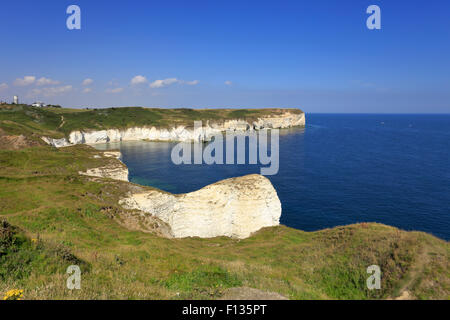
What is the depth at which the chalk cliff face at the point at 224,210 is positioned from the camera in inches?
1342

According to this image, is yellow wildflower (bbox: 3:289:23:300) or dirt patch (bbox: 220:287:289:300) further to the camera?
dirt patch (bbox: 220:287:289:300)

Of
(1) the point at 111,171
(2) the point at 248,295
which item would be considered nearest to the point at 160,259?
(2) the point at 248,295

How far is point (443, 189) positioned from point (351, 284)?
59012mm

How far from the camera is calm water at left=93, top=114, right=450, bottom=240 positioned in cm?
4384

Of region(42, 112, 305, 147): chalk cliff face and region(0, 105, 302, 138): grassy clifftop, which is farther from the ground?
region(0, 105, 302, 138): grassy clifftop

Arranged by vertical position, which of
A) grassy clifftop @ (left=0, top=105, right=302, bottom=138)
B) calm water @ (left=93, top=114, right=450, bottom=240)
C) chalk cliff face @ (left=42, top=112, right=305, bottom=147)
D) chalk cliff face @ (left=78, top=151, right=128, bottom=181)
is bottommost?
calm water @ (left=93, top=114, right=450, bottom=240)

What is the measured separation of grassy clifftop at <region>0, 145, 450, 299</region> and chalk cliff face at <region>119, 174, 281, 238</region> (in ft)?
19.4

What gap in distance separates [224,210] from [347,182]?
43025mm

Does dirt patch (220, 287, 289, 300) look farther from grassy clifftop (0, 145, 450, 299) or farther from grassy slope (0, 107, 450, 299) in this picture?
grassy slope (0, 107, 450, 299)

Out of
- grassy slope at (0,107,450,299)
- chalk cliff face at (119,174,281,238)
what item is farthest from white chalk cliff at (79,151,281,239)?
grassy slope at (0,107,450,299)

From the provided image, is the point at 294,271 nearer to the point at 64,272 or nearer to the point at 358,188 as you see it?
the point at 64,272

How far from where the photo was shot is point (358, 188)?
58250 mm

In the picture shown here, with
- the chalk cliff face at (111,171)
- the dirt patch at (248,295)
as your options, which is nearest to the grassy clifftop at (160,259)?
the dirt patch at (248,295)

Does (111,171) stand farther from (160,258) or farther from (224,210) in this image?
(160,258)
